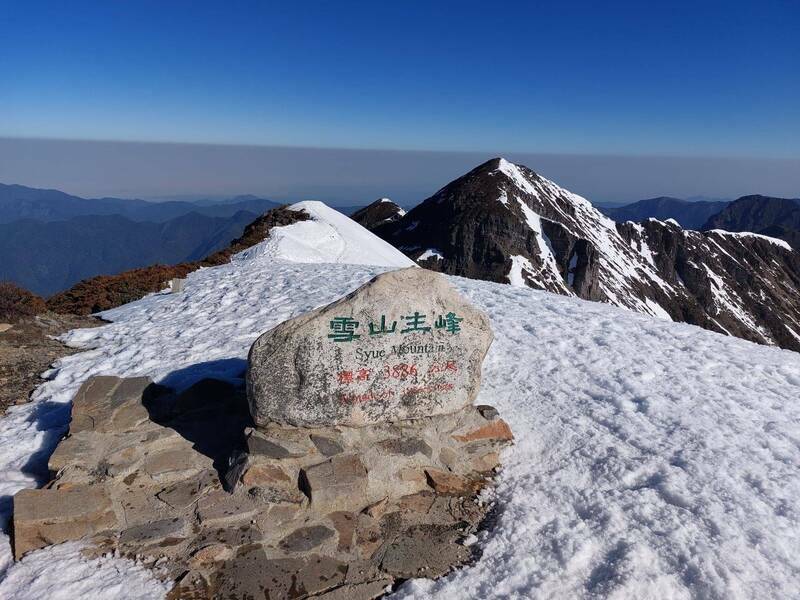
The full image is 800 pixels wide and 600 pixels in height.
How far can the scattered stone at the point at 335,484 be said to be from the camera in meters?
6.39

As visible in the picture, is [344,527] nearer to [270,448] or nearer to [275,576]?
[275,576]

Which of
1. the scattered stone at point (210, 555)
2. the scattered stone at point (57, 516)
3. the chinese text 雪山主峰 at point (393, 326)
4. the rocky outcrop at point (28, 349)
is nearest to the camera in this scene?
the scattered stone at point (210, 555)

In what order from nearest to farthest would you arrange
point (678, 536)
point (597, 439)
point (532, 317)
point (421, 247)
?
point (678, 536)
point (597, 439)
point (532, 317)
point (421, 247)

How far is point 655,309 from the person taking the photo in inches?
4345

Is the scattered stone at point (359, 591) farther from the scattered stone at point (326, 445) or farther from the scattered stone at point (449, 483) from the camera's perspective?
the scattered stone at point (326, 445)

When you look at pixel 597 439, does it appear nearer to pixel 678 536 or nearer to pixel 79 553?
pixel 678 536

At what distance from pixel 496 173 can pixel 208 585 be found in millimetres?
125452

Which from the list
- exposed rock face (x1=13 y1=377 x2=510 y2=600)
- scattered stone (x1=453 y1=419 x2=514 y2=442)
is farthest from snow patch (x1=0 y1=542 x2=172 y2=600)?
scattered stone (x1=453 y1=419 x2=514 y2=442)

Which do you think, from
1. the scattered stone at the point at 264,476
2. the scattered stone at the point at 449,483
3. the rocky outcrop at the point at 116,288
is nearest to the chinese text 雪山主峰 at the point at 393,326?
the scattered stone at the point at 264,476

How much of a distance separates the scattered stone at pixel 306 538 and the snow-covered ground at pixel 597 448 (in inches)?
49.2

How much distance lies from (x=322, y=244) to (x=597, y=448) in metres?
23.8

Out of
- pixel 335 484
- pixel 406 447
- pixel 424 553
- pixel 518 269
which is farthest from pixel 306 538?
pixel 518 269

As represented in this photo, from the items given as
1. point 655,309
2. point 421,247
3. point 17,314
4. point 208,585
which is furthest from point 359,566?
point 655,309

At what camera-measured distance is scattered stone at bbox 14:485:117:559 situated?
223 inches
